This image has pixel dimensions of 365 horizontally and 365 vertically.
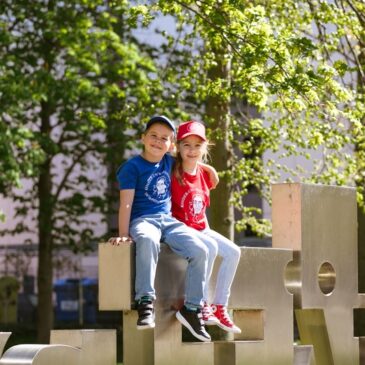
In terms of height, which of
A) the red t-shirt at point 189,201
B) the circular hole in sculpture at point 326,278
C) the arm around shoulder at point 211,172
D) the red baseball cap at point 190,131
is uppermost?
the red baseball cap at point 190,131

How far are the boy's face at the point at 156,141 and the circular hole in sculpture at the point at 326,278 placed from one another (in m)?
1.82

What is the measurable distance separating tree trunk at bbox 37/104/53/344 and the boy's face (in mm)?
16021

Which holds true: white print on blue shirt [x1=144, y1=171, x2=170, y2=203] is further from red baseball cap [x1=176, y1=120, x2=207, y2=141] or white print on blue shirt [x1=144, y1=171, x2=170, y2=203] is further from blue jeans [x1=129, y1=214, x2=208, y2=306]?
red baseball cap [x1=176, y1=120, x2=207, y2=141]

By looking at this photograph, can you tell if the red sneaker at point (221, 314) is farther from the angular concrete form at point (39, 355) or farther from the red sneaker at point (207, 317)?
the angular concrete form at point (39, 355)

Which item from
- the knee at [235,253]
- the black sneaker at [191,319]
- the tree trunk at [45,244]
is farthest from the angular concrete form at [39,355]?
the tree trunk at [45,244]

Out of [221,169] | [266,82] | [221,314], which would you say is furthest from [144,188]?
[221,169]

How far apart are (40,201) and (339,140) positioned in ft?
38.4

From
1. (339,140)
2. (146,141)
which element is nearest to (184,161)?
(146,141)

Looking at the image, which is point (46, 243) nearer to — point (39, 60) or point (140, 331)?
point (39, 60)

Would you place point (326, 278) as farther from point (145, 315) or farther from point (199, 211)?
point (145, 315)

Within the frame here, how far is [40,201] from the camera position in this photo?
80.7ft

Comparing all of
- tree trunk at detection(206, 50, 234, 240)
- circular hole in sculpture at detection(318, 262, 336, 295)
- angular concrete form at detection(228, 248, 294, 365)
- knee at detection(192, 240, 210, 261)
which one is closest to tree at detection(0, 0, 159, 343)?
tree trunk at detection(206, 50, 234, 240)

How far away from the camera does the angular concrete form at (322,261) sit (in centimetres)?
906

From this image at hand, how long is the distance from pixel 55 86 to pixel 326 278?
1303 cm
